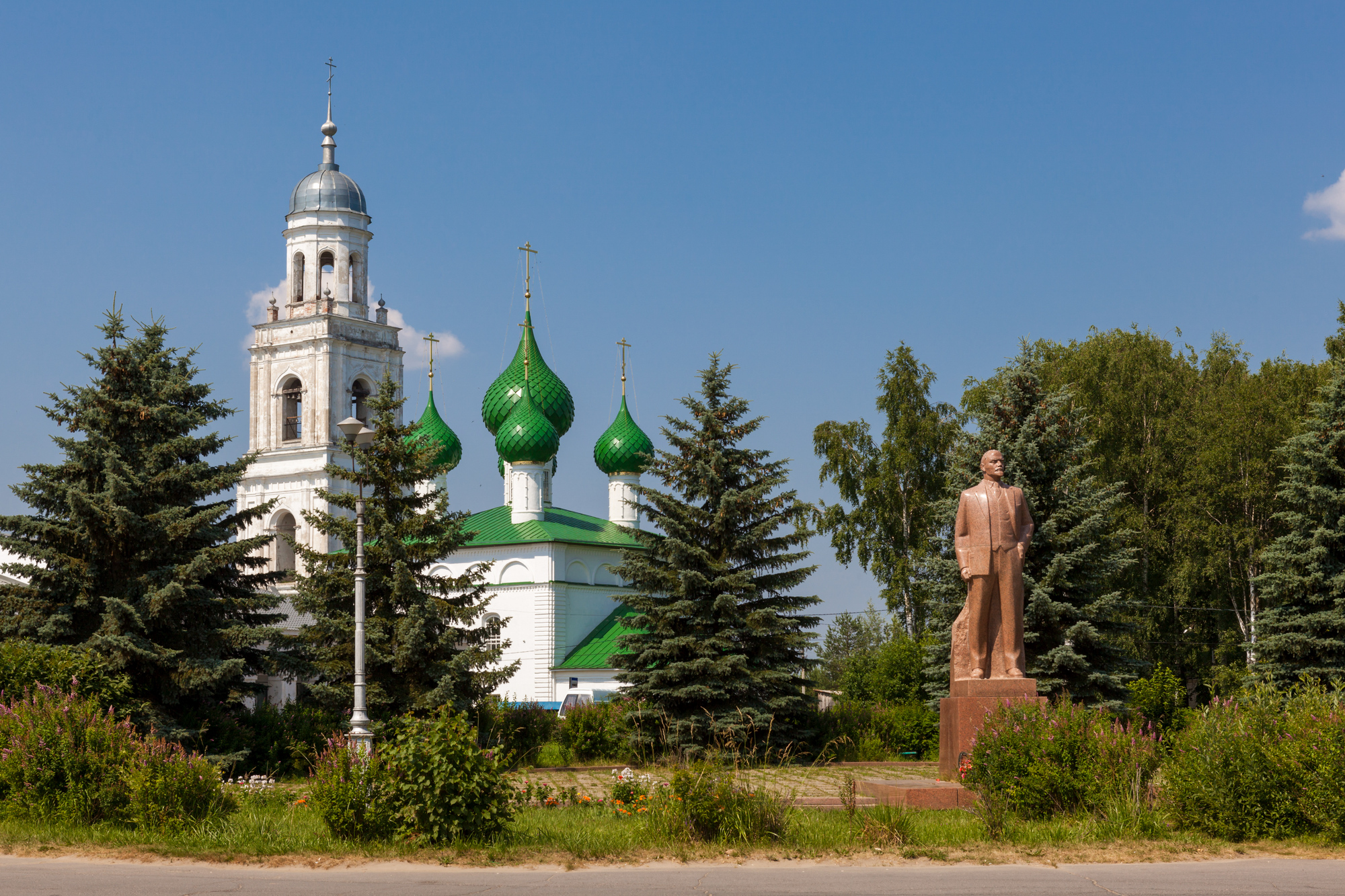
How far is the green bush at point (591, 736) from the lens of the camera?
26125mm

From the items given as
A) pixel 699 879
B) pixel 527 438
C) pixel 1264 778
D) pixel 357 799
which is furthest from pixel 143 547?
pixel 527 438

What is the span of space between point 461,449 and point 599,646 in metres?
11.1

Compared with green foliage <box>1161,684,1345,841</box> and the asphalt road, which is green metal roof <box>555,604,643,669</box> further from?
the asphalt road

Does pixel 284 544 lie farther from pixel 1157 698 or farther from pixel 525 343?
→ pixel 1157 698

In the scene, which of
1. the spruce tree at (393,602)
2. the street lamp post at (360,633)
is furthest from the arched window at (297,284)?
the street lamp post at (360,633)

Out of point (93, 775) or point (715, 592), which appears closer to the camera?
point (93, 775)

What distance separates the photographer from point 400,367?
56.1m

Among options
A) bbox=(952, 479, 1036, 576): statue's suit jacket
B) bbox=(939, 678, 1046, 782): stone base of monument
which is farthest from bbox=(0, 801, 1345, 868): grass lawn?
bbox=(952, 479, 1036, 576): statue's suit jacket

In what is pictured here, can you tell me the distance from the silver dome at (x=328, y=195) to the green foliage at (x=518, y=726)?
31032 mm

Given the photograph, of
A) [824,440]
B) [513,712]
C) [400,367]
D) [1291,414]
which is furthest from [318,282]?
[1291,414]

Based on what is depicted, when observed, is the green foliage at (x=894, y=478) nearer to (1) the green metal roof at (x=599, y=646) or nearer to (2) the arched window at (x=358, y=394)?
(1) the green metal roof at (x=599, y=646)

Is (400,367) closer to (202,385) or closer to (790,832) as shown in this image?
(202,385)

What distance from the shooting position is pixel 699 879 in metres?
10.6

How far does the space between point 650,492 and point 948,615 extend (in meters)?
5.92
